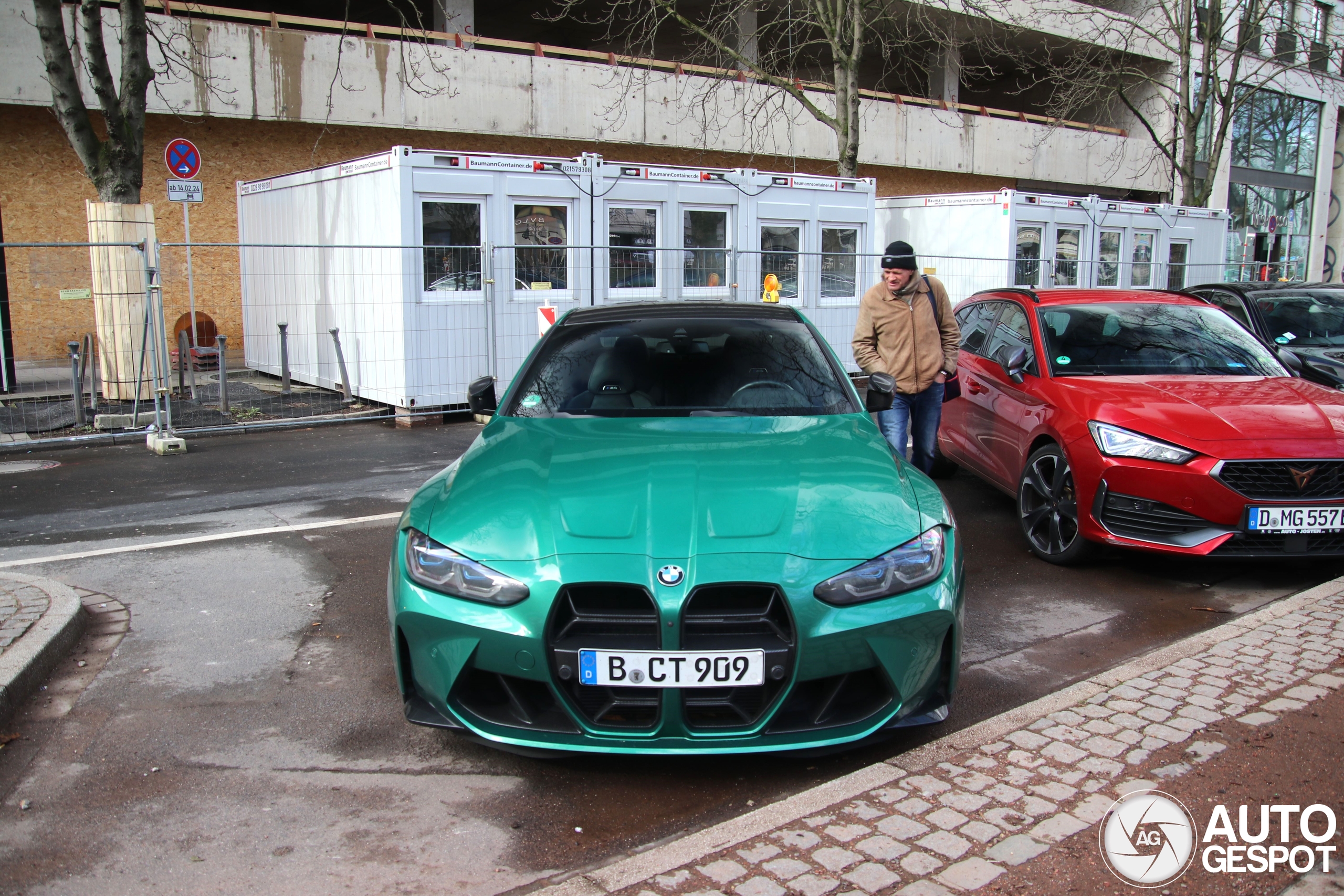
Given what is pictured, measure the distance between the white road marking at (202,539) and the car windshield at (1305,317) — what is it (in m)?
7.64

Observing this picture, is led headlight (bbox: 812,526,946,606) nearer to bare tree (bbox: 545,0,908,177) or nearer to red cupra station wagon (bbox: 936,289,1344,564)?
red cupra station wagon (bbox: 936,289,1344,564)

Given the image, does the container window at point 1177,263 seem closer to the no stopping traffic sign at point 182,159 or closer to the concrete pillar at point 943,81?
the concrete pillar at point 943,81

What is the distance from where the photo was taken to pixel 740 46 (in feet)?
57.2

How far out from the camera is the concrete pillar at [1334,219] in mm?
36844

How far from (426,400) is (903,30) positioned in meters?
19.3

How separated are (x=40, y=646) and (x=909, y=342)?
16.2 feet

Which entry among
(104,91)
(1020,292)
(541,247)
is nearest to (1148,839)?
(1020,292)

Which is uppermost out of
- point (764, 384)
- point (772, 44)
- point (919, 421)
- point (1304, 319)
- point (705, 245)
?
point (772, 44)

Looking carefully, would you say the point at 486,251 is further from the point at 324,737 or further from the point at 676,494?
the point at 676,494

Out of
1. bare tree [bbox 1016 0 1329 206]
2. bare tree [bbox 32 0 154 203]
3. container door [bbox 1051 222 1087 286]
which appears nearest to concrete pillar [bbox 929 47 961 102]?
bare tree [bbox 1016 0 1329 206]

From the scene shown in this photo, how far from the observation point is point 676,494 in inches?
138

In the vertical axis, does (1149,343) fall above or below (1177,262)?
below

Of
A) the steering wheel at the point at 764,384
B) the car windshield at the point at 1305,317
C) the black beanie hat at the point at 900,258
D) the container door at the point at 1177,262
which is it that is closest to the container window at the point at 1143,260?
the container door at the point at 1177,262

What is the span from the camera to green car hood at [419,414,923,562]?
3.30 m
